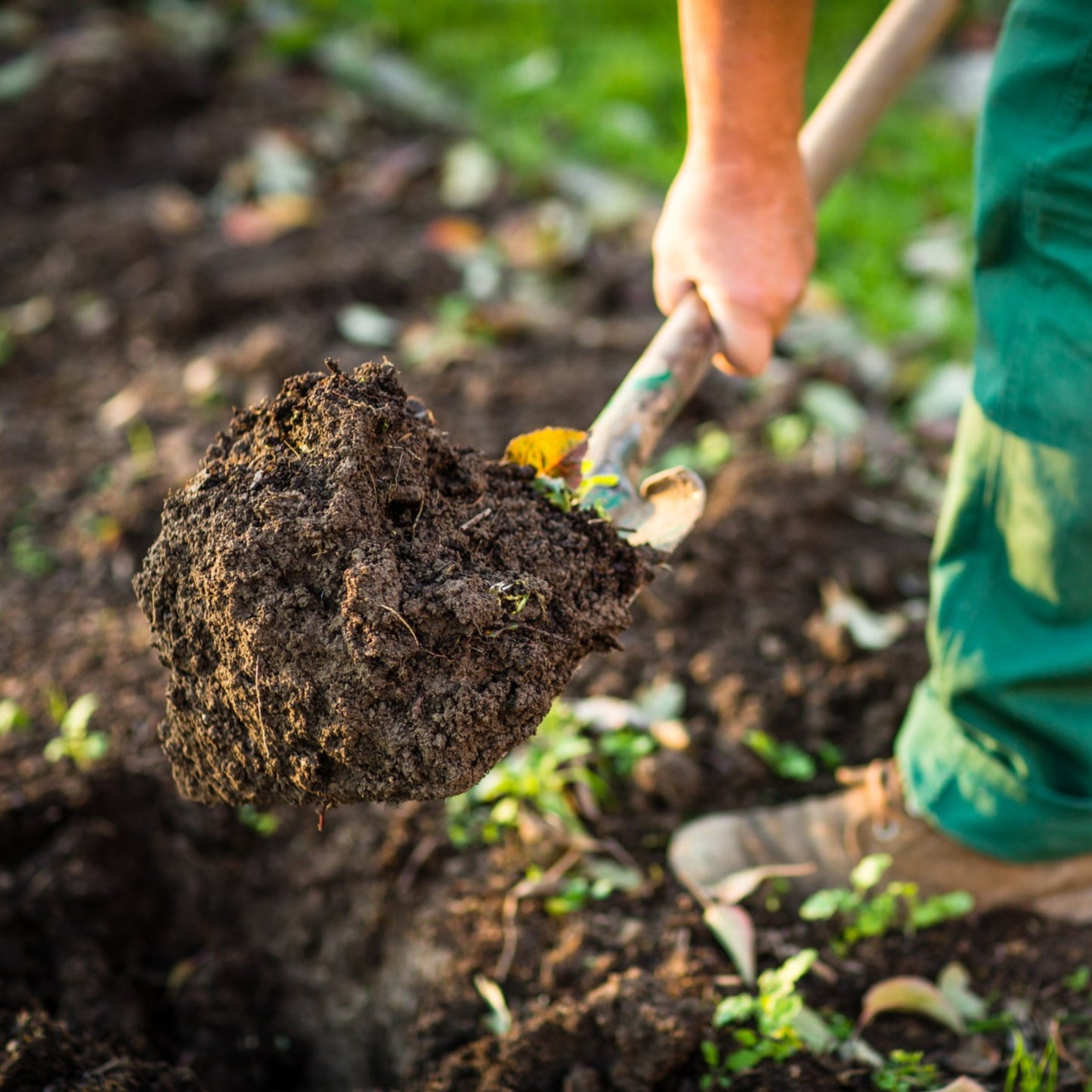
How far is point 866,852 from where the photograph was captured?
188 cm

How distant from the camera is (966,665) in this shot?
1636 mm

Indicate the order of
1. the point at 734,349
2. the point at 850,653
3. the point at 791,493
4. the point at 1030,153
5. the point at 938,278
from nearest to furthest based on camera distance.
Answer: the point at 1030,153 → the point at 734,349 → the point at 850,653 → the point at 791,493 → the point at 938,278

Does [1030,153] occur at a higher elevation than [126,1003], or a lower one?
higher

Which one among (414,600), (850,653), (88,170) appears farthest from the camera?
(88,170)

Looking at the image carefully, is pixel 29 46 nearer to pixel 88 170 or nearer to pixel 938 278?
pixel 88 170

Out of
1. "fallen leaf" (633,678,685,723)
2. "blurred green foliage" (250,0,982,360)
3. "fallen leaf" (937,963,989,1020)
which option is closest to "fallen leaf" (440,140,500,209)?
"blurred green foliage" (250,0,982,360)

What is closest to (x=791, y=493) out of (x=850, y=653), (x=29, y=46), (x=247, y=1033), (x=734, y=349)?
(x=850, y=653)

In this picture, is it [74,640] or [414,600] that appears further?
[74,640]

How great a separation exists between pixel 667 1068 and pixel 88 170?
13.0ft

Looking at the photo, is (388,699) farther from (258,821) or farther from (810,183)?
(810,183)

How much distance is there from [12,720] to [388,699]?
1149 millimetres

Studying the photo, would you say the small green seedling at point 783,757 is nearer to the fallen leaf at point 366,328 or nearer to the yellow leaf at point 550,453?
the yellow leaf at point 550,453

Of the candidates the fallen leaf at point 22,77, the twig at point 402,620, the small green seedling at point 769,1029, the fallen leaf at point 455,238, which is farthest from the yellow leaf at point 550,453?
the fallen leaf at point 22,77

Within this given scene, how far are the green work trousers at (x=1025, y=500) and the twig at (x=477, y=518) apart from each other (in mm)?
726
